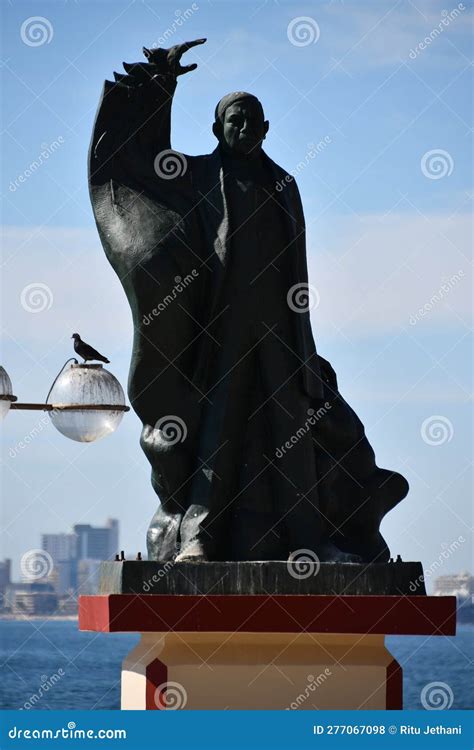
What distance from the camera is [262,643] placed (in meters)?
14.1

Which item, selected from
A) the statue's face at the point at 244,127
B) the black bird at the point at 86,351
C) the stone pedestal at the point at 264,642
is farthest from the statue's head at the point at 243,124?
the stone pedestal at the point at 264,642

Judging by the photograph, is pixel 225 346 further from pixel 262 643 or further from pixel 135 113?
pixel 262 643

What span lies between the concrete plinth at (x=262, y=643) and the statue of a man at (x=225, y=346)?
657mm

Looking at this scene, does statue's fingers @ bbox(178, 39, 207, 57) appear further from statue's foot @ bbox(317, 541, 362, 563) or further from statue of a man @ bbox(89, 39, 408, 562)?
statue's foot @ bbox(317, 541, 362, 563)

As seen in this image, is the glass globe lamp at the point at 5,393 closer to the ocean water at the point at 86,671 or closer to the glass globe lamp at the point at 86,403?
the glass globe lamp at the point at 86,403

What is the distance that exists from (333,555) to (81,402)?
93.1 inches

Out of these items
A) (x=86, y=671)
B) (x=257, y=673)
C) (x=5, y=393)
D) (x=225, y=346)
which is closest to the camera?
(x=257, y=673)

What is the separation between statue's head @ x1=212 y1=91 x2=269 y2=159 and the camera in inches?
595

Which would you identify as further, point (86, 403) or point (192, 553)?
point (86, 403)

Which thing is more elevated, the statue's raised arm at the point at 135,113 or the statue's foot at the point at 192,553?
the statue's raised arm at the point at 135,113

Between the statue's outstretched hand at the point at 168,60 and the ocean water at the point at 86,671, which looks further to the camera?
the ocean water at the point at 86,671

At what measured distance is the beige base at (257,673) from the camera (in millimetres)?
14008

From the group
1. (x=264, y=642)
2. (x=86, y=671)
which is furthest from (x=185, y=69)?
(x=86, y=671)

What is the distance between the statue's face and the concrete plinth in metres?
3.51
